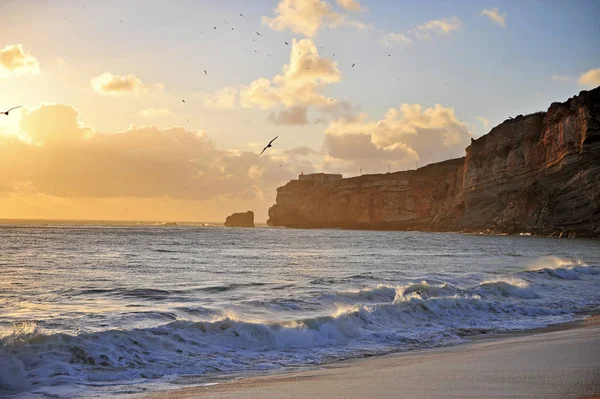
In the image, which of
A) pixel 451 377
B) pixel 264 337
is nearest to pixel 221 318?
pixel 264 337

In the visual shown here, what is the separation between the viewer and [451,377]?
28.5ft

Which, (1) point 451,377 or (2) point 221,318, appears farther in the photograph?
(2) point 221,318

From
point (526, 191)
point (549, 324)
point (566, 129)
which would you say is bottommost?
point (549, 324)

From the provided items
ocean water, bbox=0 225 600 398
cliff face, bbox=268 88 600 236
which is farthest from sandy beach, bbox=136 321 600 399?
cliff face, bbox=268 88 600 236

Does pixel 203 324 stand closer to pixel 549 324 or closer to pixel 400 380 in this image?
pixel 400 380

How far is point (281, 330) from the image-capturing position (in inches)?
543

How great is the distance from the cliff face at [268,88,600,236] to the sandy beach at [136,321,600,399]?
83.4 metres

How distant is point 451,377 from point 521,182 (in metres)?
105

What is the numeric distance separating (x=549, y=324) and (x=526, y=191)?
296ft

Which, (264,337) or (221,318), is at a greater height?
(221,318)

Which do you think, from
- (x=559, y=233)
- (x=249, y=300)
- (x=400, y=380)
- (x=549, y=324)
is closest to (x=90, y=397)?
(x=400, y=380)

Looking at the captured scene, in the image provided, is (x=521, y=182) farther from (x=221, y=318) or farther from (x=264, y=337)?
(x=264, y=337)

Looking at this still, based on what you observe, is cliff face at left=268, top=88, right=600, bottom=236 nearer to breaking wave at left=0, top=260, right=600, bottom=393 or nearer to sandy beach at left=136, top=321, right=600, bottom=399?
breaking wave at left=0, top=260, right=600, bottom=393

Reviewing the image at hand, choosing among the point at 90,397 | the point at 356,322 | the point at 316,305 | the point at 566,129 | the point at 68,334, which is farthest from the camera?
the point at 566,129
